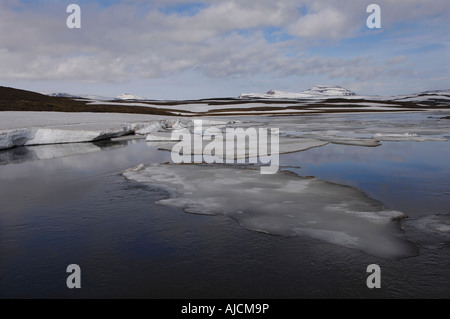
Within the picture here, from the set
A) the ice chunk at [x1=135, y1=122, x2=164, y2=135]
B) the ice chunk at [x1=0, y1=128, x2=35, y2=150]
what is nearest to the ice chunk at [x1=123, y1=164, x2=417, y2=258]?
the ice chunk at [x1=0, y1=128, x2=35, y2=150]

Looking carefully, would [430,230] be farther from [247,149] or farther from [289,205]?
[247,149]

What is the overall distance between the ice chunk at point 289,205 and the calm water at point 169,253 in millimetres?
251

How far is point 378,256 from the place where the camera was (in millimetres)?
3674

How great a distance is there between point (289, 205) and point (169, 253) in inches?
89.2

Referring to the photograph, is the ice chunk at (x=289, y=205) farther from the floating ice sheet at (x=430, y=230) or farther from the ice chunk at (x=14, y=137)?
the ice chunk at (x=14, y=137)

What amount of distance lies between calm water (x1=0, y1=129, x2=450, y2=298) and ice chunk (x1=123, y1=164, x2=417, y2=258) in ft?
0.82

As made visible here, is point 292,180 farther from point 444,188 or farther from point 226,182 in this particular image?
point 444,188

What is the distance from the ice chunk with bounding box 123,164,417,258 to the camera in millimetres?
4148

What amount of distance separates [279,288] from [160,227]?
6.57 feet

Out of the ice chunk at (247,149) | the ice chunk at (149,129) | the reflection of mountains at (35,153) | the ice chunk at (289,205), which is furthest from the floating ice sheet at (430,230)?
the ice chunk at (149,129)

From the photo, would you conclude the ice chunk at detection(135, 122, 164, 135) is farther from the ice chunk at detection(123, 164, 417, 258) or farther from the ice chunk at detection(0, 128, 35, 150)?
the ice chunk at detection(123, 164, 417, 258)

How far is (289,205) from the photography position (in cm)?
535

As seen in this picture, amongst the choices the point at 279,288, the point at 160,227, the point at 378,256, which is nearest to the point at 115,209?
the point at 160,227

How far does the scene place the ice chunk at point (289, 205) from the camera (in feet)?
13.6
